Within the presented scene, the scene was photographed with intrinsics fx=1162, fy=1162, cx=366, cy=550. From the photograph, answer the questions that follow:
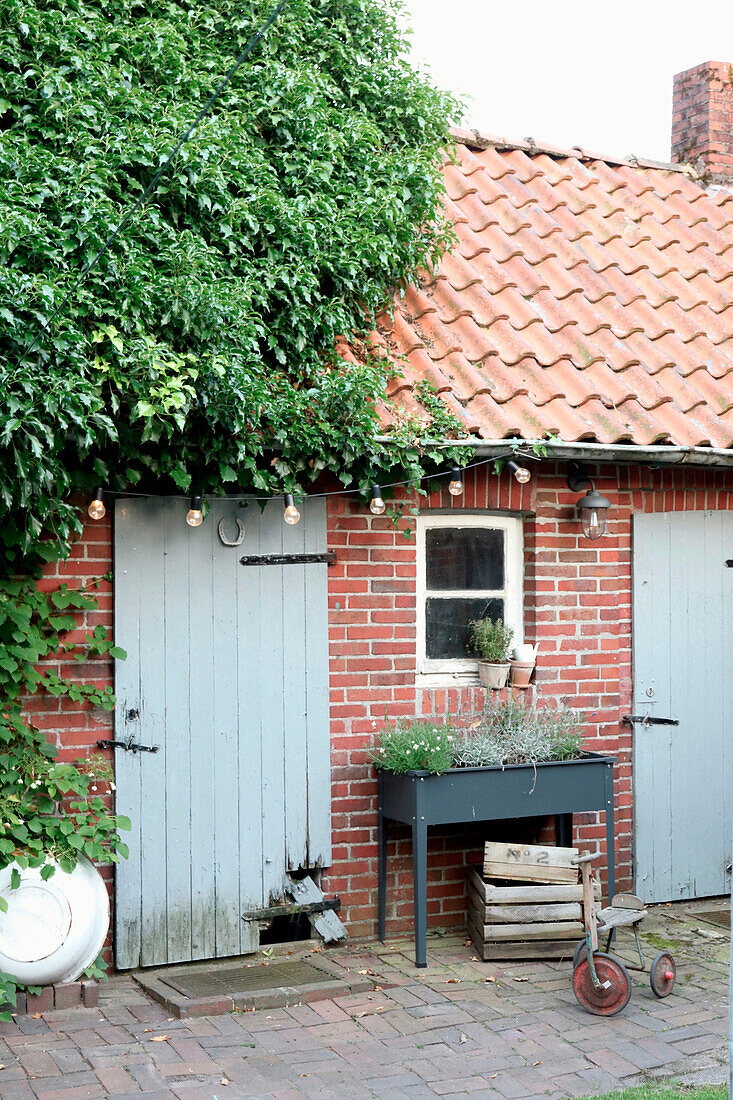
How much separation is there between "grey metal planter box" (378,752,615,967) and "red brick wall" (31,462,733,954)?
23 cm

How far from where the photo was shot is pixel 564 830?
6.85 meters

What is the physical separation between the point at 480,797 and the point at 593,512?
6.00 ft

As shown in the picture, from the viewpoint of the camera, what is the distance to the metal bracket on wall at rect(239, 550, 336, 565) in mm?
6301

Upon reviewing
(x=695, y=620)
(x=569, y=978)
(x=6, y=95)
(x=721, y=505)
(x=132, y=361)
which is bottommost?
(x=569, y=978)

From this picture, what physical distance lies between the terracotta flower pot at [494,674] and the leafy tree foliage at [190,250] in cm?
126

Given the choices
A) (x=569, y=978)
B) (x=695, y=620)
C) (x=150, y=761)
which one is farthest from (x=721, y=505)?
(x=150, y=761)

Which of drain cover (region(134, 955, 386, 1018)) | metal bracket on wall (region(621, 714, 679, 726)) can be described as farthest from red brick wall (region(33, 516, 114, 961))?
metal bracket on wall (region(621, 714, 679, 726))

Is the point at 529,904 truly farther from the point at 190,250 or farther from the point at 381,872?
the point at 190,250

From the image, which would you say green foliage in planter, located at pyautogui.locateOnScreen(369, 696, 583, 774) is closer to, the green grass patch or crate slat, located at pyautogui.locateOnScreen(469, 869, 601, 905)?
crate slat, located at pyautogui.locateOnScreen(469, 869, 601, 905)

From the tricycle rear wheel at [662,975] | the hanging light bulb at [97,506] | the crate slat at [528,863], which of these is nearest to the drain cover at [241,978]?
the crate slat at [528,863]

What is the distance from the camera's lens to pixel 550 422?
6641 mm

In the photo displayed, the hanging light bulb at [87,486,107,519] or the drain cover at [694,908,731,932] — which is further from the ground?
the hanging light bulb at [87,486,107,519]

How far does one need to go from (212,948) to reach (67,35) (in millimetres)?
4642

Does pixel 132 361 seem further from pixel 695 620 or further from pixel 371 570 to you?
pixel 695 620
